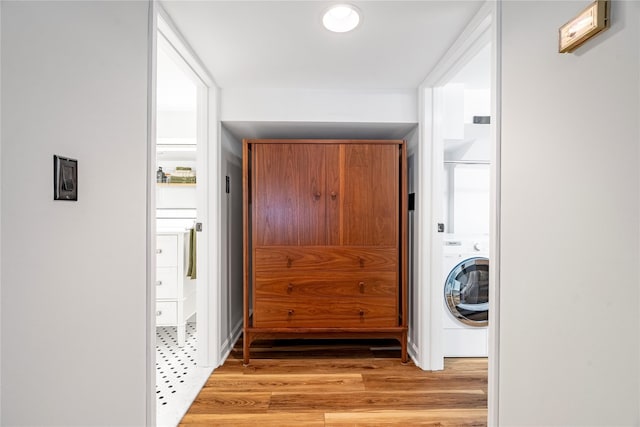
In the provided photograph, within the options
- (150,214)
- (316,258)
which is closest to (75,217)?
(150,214)

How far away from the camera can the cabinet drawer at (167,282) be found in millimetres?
2430

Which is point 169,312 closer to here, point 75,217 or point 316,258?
point 316,258

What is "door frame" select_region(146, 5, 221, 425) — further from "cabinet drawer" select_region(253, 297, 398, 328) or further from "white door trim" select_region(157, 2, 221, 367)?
"cabinet drawer" select_region(253, 297, 398, 328)

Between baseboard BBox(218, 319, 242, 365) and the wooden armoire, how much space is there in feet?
0.72

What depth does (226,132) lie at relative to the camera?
232 centimetres

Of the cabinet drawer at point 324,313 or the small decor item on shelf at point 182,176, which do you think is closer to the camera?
the cabinet drawer at point 324,313

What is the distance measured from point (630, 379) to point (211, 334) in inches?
80.2

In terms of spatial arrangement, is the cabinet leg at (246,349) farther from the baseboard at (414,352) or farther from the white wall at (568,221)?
the white wall at (568,221)

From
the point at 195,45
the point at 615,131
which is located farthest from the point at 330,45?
the point at 615,131

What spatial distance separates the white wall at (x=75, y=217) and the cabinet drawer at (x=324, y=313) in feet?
3.31

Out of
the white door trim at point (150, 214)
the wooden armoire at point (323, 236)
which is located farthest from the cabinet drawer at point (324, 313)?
the white door trim at point (150, 214)

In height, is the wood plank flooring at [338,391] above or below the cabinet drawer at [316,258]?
below

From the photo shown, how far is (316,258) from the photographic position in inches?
83.7

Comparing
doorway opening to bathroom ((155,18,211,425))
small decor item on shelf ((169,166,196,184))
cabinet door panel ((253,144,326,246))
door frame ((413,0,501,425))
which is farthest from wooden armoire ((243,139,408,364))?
small decor item on shelf ((169,166,196,184))
